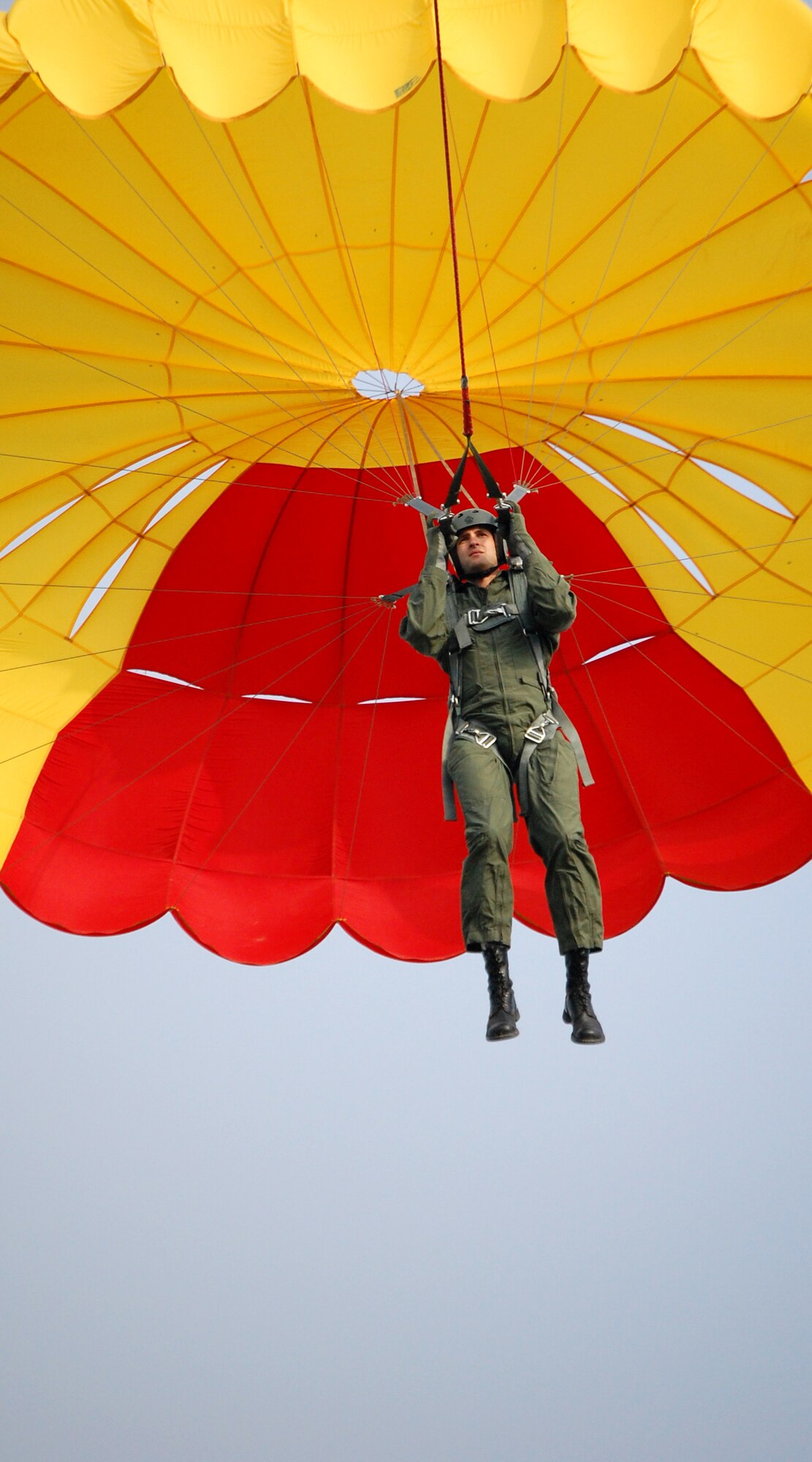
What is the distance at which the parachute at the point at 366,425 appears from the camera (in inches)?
191

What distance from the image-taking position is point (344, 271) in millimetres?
6070

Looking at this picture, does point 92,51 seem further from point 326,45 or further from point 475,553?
point 475,553

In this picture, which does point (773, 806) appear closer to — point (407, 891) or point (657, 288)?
point (407, 891)

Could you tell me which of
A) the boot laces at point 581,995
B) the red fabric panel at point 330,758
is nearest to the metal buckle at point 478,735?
the boot laces at point 581,995

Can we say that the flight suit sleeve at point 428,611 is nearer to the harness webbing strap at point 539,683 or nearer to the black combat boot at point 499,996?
the harness webbing strap at point 539,683

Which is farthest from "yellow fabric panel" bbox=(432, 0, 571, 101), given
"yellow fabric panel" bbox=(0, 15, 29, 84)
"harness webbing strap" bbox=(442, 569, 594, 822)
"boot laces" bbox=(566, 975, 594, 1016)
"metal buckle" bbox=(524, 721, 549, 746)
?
"boot laces" bbox=(566, 975, 594, 1016)

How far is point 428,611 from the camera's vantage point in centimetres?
525

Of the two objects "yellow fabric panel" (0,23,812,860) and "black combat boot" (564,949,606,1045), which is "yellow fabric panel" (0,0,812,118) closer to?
"yellow fabric panel" (0,23,812,860)

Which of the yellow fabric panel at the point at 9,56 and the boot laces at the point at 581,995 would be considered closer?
the yellow fabric panel at the point at 9,56

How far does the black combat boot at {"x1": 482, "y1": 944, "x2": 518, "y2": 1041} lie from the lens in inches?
189

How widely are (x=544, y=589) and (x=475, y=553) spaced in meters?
0.44

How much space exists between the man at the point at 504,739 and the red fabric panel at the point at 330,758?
1.93 metres

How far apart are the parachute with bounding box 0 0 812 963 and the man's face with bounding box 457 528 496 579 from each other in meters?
0.96

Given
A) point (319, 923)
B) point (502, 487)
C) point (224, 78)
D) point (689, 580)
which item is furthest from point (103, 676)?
point (224, 78)
